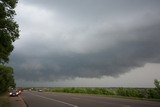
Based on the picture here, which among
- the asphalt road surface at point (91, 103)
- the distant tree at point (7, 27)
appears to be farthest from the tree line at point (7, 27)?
the asphalt road surface at point (91, 103)

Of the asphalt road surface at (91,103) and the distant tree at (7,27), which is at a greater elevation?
the distant tree at (7,27)

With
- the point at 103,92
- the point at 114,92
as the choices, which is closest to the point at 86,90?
the point at 103,92

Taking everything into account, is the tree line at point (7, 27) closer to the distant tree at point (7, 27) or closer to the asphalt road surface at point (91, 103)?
the distant tree at point (7, 27)

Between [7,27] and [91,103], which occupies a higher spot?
[7,27]

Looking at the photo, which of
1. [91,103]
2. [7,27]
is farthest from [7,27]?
[91,103]

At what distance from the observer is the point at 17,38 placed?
33094 mm

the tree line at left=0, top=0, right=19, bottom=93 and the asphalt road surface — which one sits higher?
the tree line at left=0, top=0, right=19, bottom=93

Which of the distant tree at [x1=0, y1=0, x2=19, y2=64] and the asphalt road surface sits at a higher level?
the distant tree at [x1=0, y1=0, x2=19, y2=64]

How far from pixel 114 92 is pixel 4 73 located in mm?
20150

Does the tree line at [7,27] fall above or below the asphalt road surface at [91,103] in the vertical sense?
above

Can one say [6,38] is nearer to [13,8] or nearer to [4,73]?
[13,8]

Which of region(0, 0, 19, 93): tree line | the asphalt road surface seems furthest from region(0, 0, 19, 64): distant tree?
the asphalt road surface

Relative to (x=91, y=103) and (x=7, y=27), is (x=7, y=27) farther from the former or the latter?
(x=91, y=103)

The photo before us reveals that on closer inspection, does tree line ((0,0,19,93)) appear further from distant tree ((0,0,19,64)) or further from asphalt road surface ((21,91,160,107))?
asphalt road surface ((21,91,160,107))
